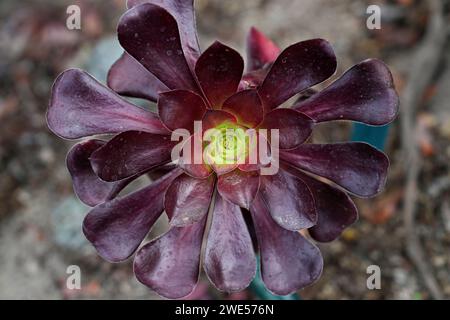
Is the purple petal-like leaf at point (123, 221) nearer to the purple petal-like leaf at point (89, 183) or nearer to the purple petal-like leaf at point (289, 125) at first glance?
the purple petal-like leaf at point (89, 183)

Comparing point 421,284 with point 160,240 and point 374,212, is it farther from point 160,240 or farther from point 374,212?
point 160,240

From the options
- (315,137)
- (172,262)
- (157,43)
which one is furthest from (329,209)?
(315,137)

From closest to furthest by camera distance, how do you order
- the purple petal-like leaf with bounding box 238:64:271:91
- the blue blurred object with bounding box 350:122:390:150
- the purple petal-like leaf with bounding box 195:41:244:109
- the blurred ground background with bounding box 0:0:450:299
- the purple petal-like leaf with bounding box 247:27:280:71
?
the purple petal-like leaf with bounding box 195:41:244:109 < the purple petal-like leaf with bounding box 238:64:271:91 < the purple petal-like leaf with bounding box 247:27:280:71 < the blue blurred object with bounding box 350:122:390:150 < the blurred ground background with bounding box 0:0:450:299

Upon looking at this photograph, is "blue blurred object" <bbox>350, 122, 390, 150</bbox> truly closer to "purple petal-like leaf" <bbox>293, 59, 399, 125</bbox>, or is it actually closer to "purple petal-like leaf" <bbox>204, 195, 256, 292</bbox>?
"purple petal-like leaf" <bbox>293, 59, 399, 125</bbox>

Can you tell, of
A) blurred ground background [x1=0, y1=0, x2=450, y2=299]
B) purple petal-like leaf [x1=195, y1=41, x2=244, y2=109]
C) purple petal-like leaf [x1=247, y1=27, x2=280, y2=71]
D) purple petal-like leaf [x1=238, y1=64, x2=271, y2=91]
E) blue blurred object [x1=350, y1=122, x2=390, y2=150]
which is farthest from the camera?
blurred ground background [x1=0, y1=0, x2=450, y2=299]

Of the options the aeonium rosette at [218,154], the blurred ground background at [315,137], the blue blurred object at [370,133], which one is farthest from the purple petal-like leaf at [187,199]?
the blurred ground background at [315,137]

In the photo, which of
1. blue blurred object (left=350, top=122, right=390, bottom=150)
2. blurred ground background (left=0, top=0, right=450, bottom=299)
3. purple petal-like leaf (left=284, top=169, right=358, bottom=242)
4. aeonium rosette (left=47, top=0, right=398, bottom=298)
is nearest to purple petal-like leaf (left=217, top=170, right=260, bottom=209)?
aeonium rosette (left=47, top=0, right=398, bottom=298)
